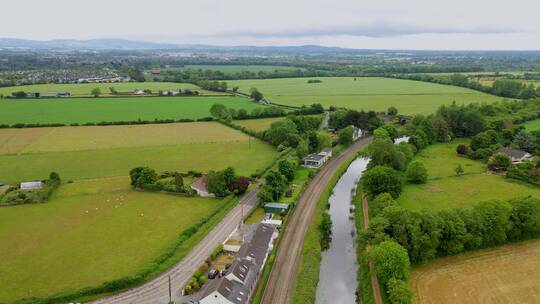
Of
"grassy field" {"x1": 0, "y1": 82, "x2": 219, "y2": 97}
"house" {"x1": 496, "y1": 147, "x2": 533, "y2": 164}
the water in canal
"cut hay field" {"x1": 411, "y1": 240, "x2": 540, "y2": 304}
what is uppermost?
"grassy field" {"x1": 0, "y1": 82, "x2": 219, "y2": 97}

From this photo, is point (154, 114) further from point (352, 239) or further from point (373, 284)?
point (373, 284)

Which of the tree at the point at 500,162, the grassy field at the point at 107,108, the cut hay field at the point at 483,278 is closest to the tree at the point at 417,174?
the tree at the point at 500,162

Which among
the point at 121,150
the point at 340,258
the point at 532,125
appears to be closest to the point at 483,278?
the point at 340,258

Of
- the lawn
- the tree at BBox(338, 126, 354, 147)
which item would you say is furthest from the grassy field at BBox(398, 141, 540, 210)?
the lawn

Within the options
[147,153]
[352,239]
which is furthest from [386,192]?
[147,153]

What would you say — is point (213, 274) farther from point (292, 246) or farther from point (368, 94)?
point (368, 94)

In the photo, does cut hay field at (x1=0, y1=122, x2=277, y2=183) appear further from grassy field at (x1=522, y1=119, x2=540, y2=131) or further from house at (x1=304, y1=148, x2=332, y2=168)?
grassy field at (x1=522, y1=119, x2=540, y2=131)
